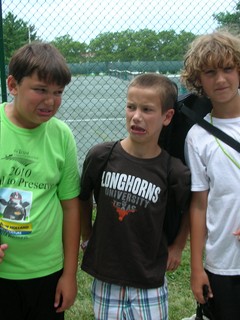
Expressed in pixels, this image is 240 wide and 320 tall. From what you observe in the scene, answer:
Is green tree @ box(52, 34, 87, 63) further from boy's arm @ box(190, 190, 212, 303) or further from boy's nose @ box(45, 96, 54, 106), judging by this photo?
boy's arm @ box(190, 190, 212, 303)

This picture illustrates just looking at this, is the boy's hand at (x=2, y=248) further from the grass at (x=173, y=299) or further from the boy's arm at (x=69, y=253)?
the grass at (x=173, y=299)

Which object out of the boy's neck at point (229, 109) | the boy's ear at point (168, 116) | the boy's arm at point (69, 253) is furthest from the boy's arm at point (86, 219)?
the boy's neck at point (229, 109)

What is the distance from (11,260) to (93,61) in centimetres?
543

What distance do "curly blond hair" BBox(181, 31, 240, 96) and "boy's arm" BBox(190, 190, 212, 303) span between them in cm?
52

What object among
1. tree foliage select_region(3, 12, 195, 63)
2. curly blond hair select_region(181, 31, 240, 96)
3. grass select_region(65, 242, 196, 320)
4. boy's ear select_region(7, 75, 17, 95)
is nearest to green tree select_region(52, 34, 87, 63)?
tree foliage select_region(3, 12, 195, 63)

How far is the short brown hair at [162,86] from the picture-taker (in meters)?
1.93

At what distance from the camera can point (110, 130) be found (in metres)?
10.4

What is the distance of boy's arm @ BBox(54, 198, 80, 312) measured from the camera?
1929mm

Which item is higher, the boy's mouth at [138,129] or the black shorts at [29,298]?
the boy's mouth at [138,129]

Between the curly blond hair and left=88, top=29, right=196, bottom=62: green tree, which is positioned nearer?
the curly blond hair

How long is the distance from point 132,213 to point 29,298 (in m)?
0.56

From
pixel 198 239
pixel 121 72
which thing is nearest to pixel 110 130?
pixel 121 72

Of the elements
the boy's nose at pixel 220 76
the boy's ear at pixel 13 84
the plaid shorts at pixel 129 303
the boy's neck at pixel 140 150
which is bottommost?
the plaid shorts at pixel 129 303

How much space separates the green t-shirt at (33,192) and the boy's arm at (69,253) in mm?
42
